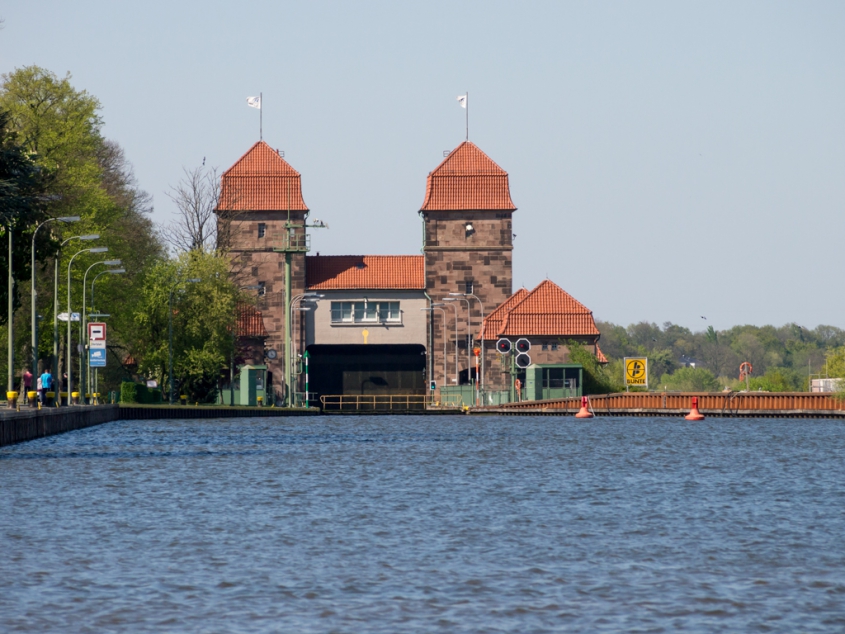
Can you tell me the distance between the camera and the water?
1380 centimetres

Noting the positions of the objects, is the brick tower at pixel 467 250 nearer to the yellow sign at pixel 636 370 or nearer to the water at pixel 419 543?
the yellow sign at pixel 636 370

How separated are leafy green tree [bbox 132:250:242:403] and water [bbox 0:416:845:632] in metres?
41.6

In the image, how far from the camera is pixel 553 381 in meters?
90.9

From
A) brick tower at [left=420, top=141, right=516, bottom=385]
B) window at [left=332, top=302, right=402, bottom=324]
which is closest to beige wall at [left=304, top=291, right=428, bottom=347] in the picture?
window at [left=332, top=302, right=402, bottom=324]

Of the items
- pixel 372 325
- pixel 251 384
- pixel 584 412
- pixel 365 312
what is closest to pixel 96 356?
pixel 584 412

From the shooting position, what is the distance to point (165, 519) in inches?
870

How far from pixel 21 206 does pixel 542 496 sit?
2046cm

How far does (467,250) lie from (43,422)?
191ft

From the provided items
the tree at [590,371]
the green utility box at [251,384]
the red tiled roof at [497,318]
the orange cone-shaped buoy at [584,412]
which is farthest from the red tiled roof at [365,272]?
the orange cone-shaped buoy at [584,412]

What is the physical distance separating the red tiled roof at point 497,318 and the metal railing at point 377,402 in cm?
644

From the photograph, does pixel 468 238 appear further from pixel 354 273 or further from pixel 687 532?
pixel 687 532

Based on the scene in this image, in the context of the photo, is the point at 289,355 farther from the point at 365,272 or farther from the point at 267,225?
the point at 267,225

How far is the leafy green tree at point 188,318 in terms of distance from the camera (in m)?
79.9

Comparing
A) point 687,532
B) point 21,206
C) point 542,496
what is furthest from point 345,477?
point 21,206
